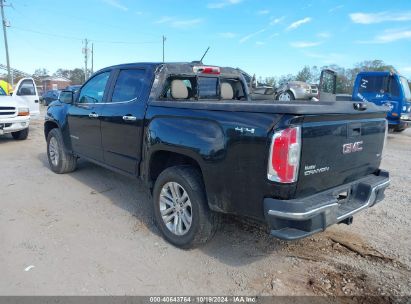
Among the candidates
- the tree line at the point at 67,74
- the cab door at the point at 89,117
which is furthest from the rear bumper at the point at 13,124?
the tree line at the point at 67,74

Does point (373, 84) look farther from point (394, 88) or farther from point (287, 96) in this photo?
point (287, 96)

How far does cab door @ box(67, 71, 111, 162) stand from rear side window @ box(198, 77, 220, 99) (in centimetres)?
135

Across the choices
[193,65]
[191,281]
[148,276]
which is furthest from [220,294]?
[193,65]

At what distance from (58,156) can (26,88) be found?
23.1 feet

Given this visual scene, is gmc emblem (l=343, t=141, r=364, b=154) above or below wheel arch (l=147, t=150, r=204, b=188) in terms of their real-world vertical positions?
above

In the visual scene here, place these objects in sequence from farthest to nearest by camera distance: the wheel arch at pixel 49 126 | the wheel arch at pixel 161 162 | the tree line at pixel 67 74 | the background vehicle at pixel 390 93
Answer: the tree line at pixel 67 74 → the background vehicle at pixel 390 93 → the wheel arch at pixel 49 126 → the wheel arch at pixel 161 162

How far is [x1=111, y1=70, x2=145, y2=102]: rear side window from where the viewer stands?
14.0ft

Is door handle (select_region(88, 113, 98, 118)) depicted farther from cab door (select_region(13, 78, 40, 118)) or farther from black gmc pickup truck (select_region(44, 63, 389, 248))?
cab door (select_region(13, 78, 40, 118))

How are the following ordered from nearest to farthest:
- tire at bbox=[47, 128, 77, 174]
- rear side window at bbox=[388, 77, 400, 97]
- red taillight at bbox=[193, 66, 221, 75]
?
1. red taillight at bbox=[193, 66, 221, 75]
2. tire at bbox=[47, 128, 77, 174]
3. rear side window at bbox=[388, 77, 400, 97]

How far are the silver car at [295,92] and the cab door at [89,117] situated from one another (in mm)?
13345

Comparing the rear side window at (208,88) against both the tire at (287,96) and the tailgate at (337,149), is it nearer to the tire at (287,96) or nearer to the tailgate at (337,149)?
the tailgate at (337,149)

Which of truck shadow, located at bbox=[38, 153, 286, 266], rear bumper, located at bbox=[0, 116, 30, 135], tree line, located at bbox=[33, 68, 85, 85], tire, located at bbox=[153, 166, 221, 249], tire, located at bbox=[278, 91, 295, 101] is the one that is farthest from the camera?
tree line, located at bbox=[33, 68, 85, 85]

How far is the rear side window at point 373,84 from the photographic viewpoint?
13012mm

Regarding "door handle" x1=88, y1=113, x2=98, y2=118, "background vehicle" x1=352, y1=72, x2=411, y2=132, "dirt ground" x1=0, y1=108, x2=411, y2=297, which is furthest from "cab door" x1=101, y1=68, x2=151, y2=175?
"background vehicle" x1=352, y1=72, x2=411, y2=132
